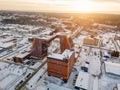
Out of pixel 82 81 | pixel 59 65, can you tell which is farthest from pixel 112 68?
pixel 59 65

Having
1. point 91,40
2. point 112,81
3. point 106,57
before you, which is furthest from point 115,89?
point 91,40

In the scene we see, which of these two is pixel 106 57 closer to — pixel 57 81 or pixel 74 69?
pixel 74 69

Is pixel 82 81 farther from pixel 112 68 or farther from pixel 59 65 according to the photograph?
pixel 112 68

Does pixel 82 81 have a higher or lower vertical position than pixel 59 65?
lower

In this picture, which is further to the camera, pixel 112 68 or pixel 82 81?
pixel 112 68

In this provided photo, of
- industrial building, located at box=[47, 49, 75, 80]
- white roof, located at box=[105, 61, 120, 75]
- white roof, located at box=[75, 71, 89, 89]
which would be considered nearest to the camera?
white roof, located at box=[75, 71, 89, 89]

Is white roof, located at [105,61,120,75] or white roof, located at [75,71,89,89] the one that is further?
white roof, located at [105,61,120,75]

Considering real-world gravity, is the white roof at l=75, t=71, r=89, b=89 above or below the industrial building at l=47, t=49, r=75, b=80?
below

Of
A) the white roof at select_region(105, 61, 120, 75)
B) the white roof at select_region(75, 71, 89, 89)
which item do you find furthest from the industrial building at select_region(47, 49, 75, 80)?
the white roof at select_region(105, 61, 120, 75)

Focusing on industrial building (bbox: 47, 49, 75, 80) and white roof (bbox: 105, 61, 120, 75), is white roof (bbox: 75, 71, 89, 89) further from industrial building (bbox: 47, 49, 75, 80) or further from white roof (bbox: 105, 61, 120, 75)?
white roof (bbox: 105, 61, 120, 75)

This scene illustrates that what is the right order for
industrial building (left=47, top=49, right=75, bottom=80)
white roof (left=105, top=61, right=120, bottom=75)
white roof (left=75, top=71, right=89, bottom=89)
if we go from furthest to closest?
1. white roof (left=105, top=61, right=120, bottom=75)
2. industrial building (left=47, top=49, right=75, bottom=80)
3. white roof (left=75, top=71, right=89, bottom=89)

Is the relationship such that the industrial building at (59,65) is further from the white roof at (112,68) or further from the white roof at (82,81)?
the white roof at (112,68)
